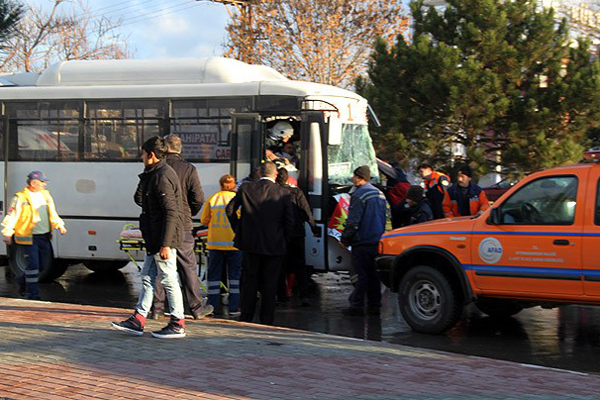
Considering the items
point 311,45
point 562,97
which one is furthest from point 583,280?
point 311,45

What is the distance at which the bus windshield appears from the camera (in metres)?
12.7

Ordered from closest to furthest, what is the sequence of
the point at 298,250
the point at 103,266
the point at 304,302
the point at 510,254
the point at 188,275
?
the point at 510,254, the point at 188,275, the point at 298,250, the point at 304,302, the point at 103,266

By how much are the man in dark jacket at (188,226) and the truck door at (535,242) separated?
9.52 ft

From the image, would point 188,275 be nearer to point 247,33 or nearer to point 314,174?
point 314,174

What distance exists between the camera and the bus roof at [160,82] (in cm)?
1302

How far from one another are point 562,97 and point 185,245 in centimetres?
1308

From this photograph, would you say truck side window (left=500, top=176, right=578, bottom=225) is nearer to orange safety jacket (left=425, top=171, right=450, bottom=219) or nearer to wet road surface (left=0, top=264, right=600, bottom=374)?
wet road surface (left=0, top=264, right=600, bottom=374)

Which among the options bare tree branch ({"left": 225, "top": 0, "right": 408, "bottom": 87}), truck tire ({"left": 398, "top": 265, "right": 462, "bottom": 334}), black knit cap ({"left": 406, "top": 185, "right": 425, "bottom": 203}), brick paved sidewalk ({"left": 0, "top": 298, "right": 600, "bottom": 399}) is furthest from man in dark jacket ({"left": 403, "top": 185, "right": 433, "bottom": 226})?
bare tree branch ({"left": 225, "top": 0, "right": 408, "bottom": 87})

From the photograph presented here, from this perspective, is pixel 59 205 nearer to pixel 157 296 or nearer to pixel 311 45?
pixel 157 296

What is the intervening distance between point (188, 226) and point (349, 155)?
184 inches

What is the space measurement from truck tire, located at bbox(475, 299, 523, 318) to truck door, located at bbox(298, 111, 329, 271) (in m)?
2.71

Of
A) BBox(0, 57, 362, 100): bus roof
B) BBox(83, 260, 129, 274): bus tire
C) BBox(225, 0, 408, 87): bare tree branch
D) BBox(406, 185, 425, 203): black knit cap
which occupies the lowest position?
BBox(83, 260, 129, 274): bus tire

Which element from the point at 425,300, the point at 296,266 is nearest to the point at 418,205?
the point at 296,266

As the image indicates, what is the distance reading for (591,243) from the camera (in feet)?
26.7
